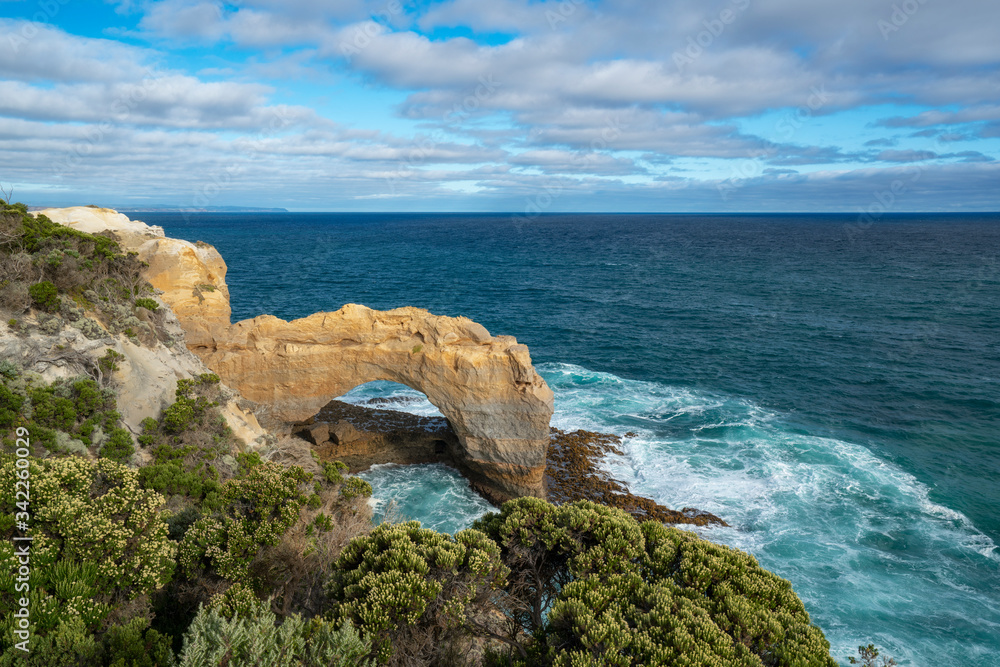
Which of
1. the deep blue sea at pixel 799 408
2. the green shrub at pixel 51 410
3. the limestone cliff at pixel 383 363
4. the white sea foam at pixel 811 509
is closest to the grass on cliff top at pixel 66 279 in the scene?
the green shrub at pixel 51 410

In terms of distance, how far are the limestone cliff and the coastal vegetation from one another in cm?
1160

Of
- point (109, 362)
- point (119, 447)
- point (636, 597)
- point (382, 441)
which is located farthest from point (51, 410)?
point (636, 597)

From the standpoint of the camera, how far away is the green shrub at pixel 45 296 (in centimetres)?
1795

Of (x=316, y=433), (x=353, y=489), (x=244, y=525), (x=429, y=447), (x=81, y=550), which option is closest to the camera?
(x=81, y=550)

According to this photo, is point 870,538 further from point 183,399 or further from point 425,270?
point 425,270

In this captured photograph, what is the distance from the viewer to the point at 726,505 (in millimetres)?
24891

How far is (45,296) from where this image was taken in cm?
1808

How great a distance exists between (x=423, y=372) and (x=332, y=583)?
16.2 metres

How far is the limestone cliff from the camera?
25484 mm

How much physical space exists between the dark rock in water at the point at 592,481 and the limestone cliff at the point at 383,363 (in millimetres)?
1265

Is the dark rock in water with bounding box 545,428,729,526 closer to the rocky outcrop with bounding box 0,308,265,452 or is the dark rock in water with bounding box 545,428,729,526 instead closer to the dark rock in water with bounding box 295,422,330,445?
the dark rock in water with bounding box 295,422,330,445

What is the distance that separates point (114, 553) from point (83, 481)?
6.05 ft

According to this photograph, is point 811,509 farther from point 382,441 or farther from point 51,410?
point 51,410

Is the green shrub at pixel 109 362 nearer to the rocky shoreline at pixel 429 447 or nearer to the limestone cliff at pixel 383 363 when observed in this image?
the limestone cliff at pixel 383 363
